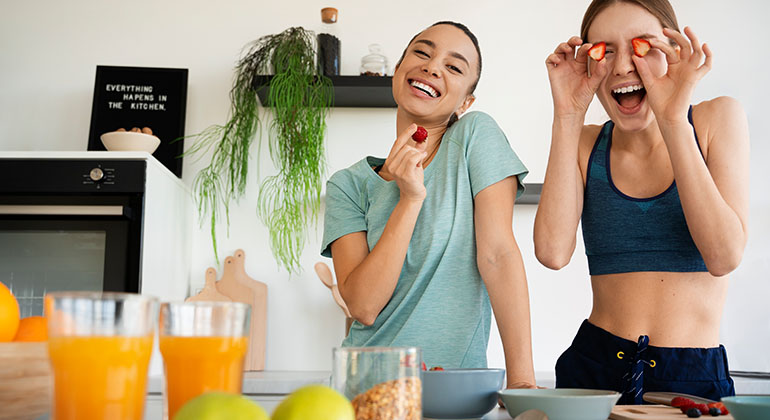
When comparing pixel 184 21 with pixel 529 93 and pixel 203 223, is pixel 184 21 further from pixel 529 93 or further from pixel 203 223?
pixel 529 93

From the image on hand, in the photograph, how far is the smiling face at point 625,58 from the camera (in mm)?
1213

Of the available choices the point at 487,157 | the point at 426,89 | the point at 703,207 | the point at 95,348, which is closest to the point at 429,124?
the point at 426,89

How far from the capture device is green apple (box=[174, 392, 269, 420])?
1.19ft

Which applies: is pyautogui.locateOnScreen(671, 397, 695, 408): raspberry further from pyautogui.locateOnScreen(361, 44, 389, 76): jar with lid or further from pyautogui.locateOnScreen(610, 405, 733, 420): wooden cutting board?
pyautogui.locateOnScreen(361, 44, 389, 76): jar with lid

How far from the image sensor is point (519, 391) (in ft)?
2.37

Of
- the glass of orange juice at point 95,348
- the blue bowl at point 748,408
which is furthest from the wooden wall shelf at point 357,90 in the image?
the glass of orange juice at point 95,348

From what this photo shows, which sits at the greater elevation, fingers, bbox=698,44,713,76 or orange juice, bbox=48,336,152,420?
fingers, bbox=698,44,713,76

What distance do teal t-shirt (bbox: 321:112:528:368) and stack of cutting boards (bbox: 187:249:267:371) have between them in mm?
1330

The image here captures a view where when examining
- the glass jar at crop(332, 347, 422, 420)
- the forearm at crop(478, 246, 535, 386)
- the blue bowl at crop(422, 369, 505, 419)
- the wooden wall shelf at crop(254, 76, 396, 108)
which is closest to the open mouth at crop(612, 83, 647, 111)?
the forearm at crop(478, 246, 535, 386)

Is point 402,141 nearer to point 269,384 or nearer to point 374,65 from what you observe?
point 269,384

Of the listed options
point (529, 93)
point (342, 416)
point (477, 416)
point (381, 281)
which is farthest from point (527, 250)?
point (342, 416)

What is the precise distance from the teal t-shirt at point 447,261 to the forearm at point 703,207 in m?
0.25

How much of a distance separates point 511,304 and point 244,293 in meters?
1.63

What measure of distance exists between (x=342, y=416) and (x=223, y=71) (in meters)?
2.47
